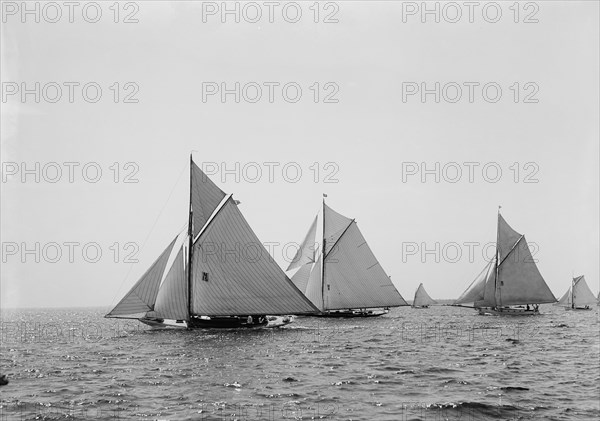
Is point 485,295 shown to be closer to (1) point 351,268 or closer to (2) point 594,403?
(1) point 351,268

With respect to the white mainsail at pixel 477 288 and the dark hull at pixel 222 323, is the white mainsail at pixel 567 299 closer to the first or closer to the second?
the white mainsail at pixel 477 288

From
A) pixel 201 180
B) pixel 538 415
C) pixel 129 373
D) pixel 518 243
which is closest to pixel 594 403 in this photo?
pixel 538 415

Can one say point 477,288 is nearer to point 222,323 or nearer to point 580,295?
point 222,323

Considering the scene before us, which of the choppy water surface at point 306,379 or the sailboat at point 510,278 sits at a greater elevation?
the sailboat at point 510,278

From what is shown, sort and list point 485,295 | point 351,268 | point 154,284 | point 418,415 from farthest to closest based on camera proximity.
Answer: point 485,295, point 351,268, point 154,284, point 418,415

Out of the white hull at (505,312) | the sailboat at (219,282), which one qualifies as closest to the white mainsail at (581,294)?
the white hull at (505,312)

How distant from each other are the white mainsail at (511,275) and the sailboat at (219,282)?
43609mm

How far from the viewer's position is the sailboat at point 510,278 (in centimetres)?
9500

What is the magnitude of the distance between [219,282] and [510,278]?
173ft

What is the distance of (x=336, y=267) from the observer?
8881 centimetres

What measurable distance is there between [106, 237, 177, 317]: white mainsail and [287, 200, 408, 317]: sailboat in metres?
31.2

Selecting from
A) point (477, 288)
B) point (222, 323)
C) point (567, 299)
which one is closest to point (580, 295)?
point (567, 299)

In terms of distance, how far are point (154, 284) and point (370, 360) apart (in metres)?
25.7

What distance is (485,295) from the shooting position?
96.7m
